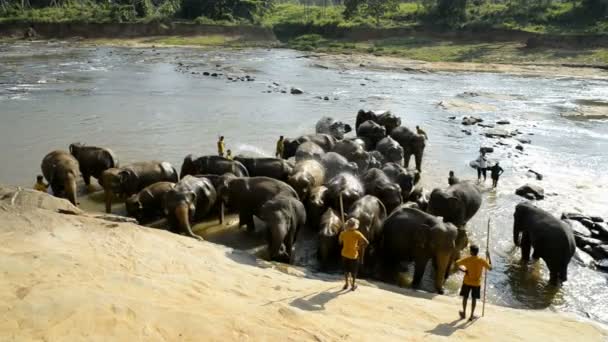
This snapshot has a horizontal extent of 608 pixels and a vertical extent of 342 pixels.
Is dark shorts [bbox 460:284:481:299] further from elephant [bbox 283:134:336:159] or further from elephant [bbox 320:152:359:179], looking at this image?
elephant [bbox 283:134:336:159]

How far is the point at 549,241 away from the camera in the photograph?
10.6m

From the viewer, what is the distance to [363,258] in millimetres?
10695

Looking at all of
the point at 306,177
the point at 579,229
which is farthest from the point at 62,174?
the point at 579,229

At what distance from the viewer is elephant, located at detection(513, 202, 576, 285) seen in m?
10.4

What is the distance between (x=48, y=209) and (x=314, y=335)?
6.66m

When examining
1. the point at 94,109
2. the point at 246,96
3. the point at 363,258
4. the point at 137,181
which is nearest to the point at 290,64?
the point at 246,96

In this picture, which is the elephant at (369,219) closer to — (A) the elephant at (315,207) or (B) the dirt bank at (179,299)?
(A) the elephant at (315,207)

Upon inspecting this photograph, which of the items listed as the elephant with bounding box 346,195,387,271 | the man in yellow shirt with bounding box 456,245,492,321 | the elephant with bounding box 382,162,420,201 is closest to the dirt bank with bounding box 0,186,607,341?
Result: the man in yellow shirt with bounding box 456,245,492,321

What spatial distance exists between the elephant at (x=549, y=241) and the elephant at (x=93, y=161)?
33.9ft

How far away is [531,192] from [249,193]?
813cm

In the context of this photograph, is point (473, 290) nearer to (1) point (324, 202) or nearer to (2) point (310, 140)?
(1) point (324, 202)

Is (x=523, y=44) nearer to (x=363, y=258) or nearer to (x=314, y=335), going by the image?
(x=363, y=258)

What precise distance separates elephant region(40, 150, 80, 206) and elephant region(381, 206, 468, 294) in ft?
24.3

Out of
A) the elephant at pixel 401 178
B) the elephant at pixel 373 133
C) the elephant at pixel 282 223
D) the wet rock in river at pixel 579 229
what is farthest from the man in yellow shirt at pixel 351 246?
the elephant at pixel 373 133
